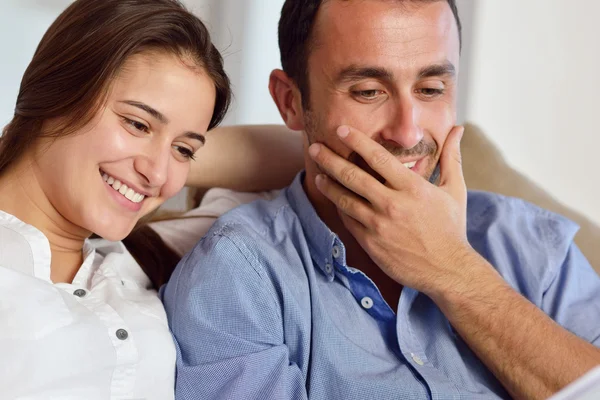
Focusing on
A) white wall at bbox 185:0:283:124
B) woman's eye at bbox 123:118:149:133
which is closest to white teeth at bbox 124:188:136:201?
woman's eye at bbox 123:118:149:133

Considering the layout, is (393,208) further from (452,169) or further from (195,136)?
(195,136)

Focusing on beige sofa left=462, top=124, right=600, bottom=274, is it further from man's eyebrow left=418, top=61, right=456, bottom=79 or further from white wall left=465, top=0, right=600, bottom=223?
white wall left=465, top=0, right=600, bottom=223

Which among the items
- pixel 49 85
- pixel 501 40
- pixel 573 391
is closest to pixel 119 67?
pixel 49 85

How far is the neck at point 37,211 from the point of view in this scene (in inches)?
55.1

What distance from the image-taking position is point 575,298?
168cm

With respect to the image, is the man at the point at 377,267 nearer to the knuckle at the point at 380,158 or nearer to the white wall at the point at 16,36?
the knuckle at the point at 380,158

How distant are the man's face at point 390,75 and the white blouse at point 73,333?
1.86 ft

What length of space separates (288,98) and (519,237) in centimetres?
64

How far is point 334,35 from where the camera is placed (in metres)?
1.61

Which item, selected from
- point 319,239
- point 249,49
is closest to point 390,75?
point 319,239

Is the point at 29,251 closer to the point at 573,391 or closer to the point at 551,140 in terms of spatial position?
the point at 573,391

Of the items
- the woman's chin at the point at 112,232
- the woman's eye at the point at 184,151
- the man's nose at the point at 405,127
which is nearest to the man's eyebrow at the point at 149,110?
the woman's eye at the point at 184,151

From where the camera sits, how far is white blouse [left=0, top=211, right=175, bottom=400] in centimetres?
117

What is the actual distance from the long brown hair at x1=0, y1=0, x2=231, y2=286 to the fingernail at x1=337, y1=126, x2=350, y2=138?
285 millimetres
